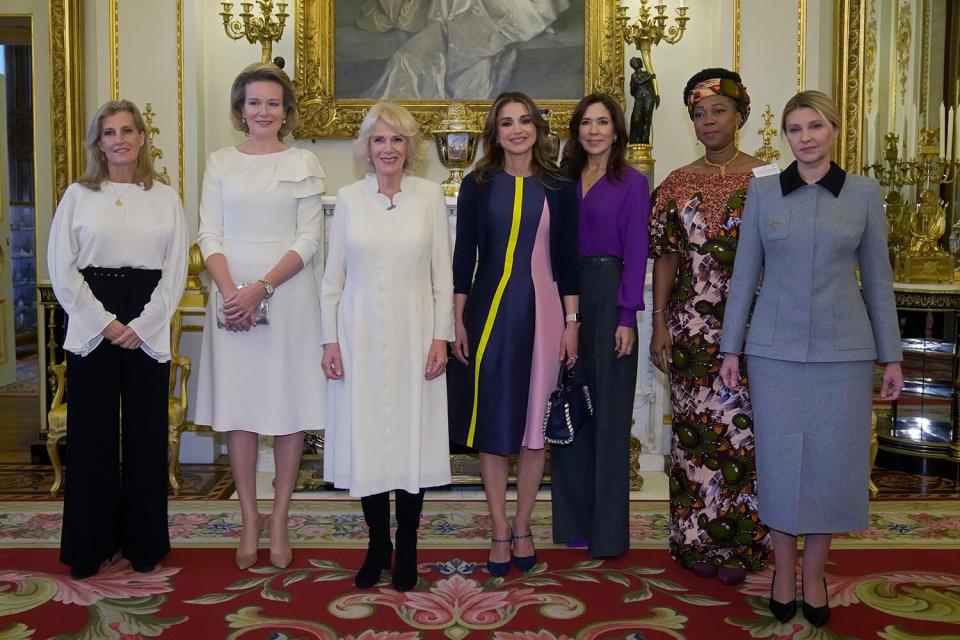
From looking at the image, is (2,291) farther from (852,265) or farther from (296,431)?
(852,265)

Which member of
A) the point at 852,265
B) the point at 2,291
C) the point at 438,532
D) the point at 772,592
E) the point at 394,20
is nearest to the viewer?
the point at 852,265

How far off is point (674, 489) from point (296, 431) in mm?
1383

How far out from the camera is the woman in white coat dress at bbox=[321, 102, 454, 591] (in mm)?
3053

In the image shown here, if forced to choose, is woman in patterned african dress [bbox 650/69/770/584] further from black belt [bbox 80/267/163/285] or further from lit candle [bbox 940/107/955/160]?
lit candle [bbox 940/107/955/160]

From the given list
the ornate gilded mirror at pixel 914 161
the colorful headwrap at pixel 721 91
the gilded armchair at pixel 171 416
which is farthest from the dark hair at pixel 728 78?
the gilded armchair at pixel 171 416

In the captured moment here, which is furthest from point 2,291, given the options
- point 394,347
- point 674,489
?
point 674,489

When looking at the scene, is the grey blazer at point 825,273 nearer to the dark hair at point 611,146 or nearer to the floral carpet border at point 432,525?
the dark hair at point 611,146

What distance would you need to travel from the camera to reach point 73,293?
316cm

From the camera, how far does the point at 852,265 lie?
281 centimetres

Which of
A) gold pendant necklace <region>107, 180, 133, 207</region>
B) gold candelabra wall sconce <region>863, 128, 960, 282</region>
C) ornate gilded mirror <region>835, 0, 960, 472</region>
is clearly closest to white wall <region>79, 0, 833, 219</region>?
ornate gilded mirror <region>835, 0, 960, 472</region>

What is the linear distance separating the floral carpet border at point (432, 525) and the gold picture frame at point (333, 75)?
2155 millimetres

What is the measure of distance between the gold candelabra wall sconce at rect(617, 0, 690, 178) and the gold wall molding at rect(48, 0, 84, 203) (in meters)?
2.96

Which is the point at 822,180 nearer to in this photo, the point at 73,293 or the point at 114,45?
the point at 73,293

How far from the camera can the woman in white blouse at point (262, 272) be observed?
10.7 ft
